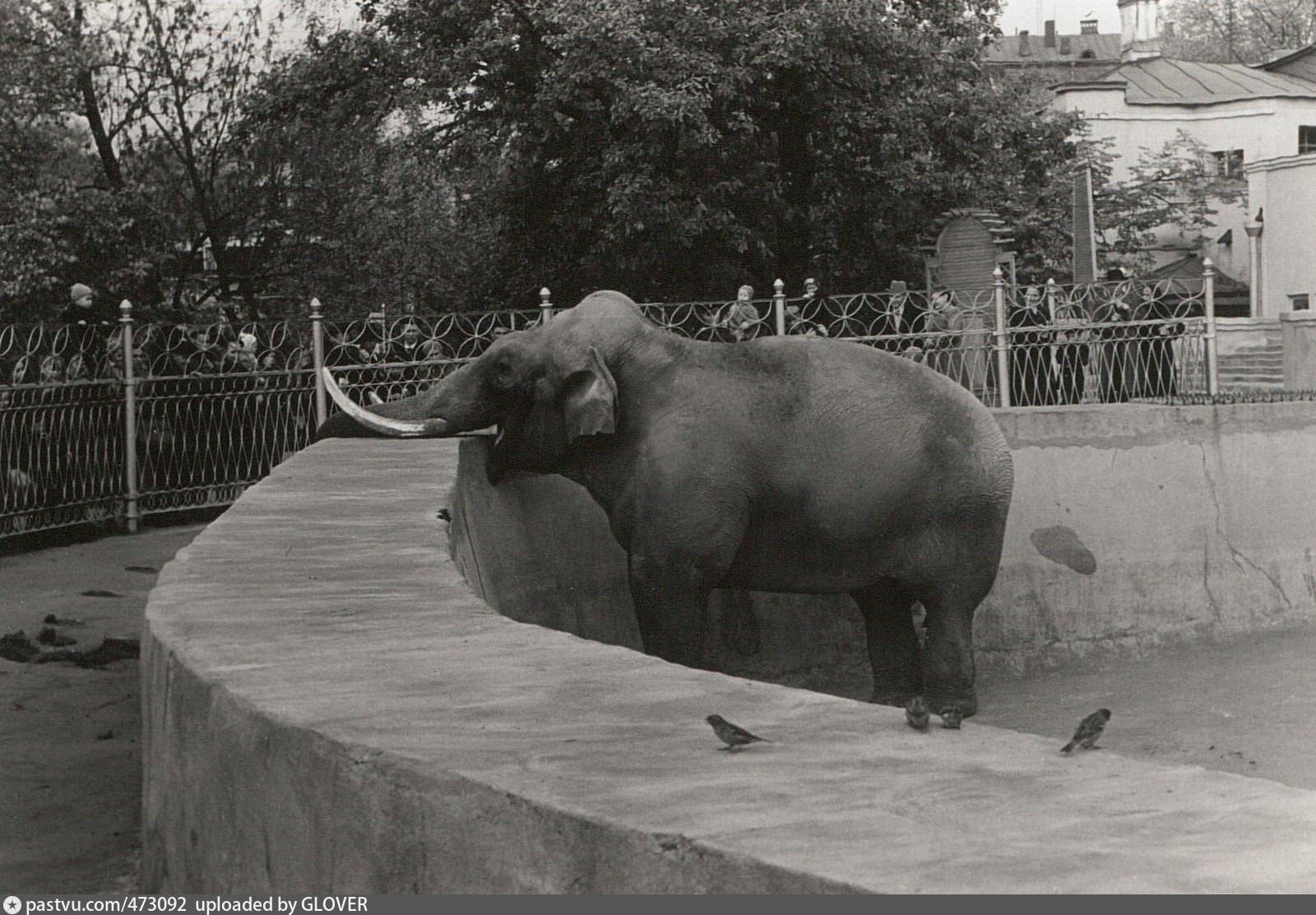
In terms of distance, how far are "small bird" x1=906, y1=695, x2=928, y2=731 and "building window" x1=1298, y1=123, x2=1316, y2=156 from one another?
5261 centimetres

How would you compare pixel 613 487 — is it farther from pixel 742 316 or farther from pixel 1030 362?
pixel 1030 362

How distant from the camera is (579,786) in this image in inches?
104

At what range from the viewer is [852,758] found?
9.12ft

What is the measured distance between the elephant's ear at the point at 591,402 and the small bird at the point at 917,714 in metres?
4.61

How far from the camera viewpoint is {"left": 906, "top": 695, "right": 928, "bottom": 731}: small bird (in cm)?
291

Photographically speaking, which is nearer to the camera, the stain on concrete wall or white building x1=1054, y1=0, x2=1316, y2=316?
the stain on concrete wall

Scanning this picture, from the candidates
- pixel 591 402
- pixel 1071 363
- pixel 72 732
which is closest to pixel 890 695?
pixel 591 402

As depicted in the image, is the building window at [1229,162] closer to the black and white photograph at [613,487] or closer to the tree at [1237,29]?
the tree at [1237,29]

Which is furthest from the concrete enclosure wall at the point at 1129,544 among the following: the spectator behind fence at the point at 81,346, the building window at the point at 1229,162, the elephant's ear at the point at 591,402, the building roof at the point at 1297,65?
the building roof at the point at 1297,65

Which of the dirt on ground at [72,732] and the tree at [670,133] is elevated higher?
the tree at [670,133]

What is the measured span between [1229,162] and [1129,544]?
42.7 meters

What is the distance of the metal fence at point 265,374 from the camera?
41.7 feet

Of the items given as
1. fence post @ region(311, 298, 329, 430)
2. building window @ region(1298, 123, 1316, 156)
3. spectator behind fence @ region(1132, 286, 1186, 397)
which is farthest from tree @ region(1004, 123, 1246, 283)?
fence post @ region(311, 298, 329, 430)

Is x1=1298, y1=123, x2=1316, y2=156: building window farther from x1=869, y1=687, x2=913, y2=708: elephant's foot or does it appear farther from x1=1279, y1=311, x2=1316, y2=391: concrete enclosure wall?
x1=869, y1=687, x2=913, y2=708: elephant's foot
